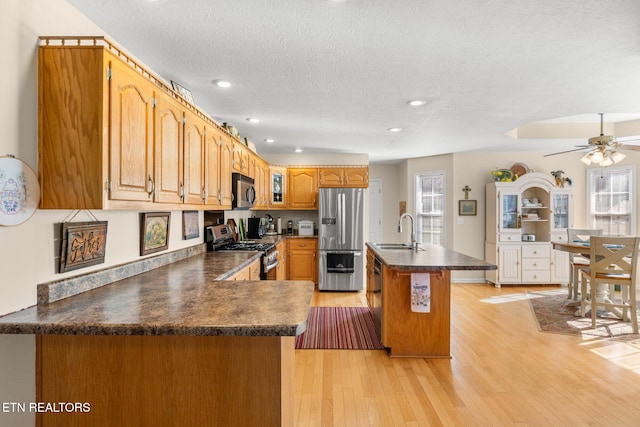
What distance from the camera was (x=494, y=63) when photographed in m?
2.40

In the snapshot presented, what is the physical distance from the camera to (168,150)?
6.57 feet

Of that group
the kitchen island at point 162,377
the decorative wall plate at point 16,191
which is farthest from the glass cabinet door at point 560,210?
the decorative wall plate at point 16,191

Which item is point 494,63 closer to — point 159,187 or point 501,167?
point 159,187

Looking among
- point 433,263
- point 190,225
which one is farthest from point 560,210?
point 190,225

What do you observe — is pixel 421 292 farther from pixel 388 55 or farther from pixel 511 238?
pixel 511 238


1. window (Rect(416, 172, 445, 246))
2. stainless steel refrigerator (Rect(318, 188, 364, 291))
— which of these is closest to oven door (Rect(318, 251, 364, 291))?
stainless steel refrigerator (Rect(318, 188, 364, 291))

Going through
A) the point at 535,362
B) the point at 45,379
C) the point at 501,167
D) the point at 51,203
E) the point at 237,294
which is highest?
the point at 501,167

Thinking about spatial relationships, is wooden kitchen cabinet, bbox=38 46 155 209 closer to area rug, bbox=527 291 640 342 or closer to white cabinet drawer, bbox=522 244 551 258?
area rug, bbox=527 291 640 342

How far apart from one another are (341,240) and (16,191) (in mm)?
4504

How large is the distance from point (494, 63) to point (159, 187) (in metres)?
2.43

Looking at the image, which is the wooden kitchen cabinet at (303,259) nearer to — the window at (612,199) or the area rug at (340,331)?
the area rug at (340,331)

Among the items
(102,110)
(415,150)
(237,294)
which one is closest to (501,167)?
(415,150)

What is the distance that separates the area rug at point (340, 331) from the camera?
325cm

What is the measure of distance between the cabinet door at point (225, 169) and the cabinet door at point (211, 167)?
4.0 inches
